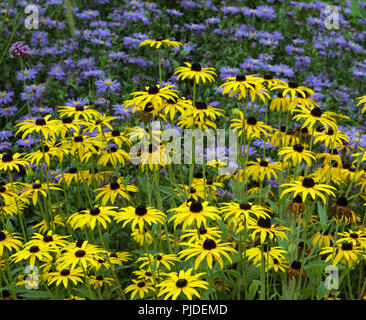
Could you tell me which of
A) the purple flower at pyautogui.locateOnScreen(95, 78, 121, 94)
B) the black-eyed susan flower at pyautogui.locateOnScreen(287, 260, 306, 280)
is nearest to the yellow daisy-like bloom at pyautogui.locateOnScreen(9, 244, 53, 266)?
the black-eyed susan flower at pyautogui.locateOnScreen(287, 260, 306, 280)

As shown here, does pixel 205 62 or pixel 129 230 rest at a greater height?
pixel 205 62

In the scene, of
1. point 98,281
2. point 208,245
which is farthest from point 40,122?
point 208,245

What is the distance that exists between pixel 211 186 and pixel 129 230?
609 millimetres

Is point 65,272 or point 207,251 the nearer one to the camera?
point 207,251

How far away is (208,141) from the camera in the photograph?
398cm

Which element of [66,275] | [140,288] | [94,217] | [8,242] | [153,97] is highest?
[153,97]

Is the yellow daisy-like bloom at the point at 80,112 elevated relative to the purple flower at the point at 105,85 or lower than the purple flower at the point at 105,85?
elevated

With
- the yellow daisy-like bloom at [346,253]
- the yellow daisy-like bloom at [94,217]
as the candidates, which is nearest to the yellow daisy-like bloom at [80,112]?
the yellow daisy-like bloom at [94,217]

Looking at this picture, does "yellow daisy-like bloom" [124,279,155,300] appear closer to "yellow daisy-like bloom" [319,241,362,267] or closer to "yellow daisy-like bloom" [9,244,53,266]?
"yellow daisy-like bloom" [9,244,53,266]

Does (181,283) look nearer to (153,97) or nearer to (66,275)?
(66,275)

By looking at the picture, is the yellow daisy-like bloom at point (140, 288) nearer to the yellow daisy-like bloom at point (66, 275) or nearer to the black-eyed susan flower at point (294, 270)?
the yellow daisy-like bloom at point (66, 275)
